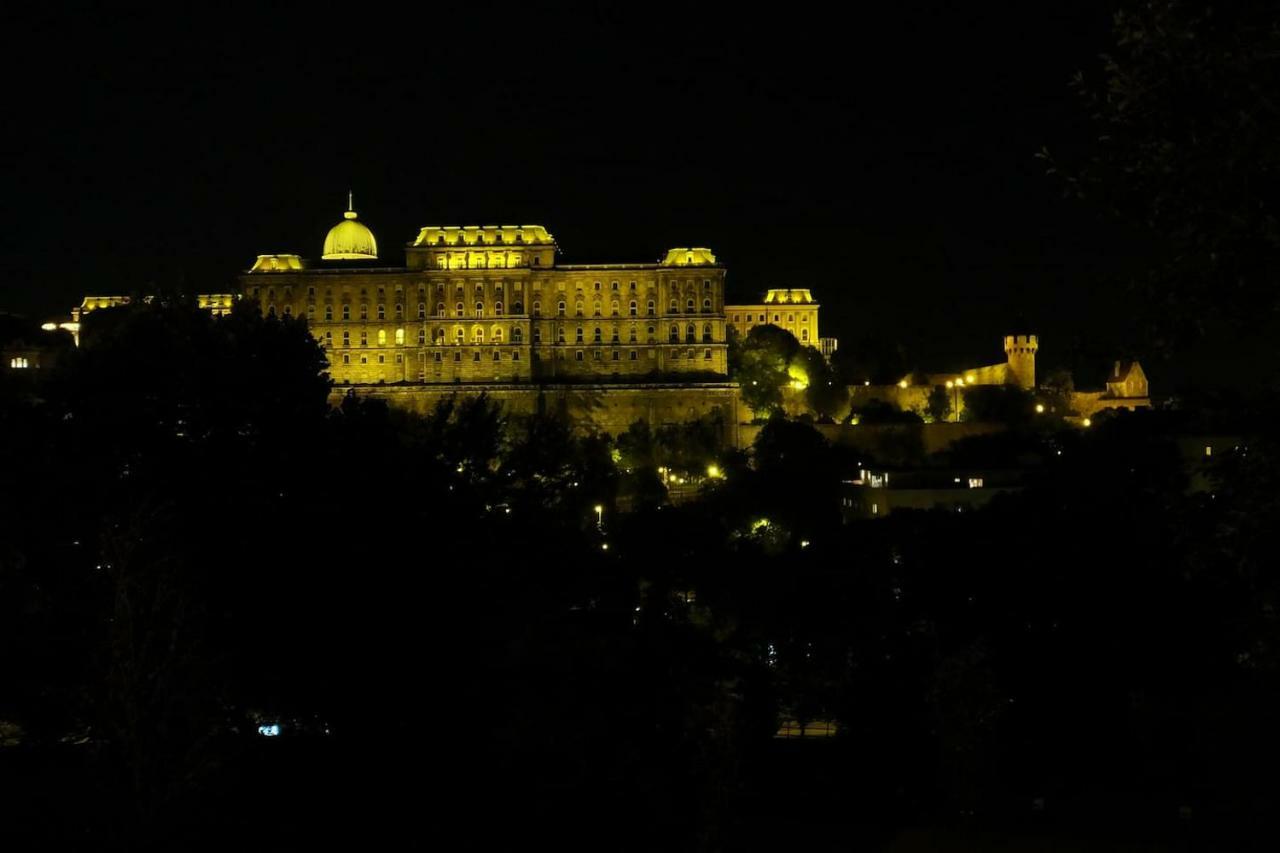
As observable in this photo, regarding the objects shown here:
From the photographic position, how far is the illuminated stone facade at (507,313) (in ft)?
313

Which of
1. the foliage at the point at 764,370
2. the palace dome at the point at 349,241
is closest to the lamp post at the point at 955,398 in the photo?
the foliage at the point at 764,370

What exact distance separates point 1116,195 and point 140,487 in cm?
1529

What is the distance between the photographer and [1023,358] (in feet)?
307

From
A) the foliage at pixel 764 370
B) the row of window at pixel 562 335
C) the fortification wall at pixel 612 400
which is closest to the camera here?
the fortification wall at pixel 612 400

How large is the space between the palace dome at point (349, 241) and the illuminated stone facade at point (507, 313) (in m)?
8.17

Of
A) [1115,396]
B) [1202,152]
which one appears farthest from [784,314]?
[1202,152]

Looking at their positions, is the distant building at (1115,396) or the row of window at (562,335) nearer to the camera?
the distant building at (1115,396)

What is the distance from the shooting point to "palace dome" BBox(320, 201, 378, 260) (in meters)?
105

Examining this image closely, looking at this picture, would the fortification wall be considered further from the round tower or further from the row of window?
the round tower

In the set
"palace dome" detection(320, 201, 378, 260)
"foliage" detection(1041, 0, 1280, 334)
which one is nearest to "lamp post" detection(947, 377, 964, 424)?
"palace dome" detection(320, 201, 378, 260)

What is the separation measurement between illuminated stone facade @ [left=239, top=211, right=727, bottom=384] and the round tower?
18.2 metres

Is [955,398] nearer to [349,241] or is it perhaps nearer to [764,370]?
[764,370]

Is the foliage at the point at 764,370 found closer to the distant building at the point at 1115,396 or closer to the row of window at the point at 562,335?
the row of window at the point at 562,335

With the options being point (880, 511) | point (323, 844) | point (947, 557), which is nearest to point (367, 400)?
point (323, 844)
